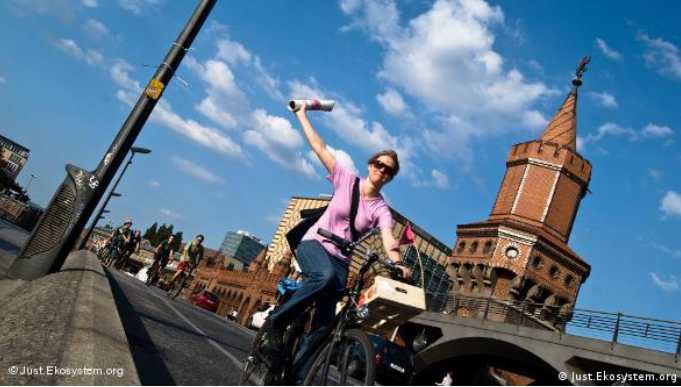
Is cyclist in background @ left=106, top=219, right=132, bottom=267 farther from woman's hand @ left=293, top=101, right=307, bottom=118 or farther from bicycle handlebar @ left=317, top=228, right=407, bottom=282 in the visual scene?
bicycle handlebar @ left=317, top=228, right=407, bottom=282

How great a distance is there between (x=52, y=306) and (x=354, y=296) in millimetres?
2324

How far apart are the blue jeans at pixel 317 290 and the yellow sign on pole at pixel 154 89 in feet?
14.0

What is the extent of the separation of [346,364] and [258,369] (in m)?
0.87

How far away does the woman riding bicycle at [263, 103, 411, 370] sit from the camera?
3523 mm

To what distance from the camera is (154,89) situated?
6988 millimetres

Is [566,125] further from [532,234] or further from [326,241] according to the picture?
[326,241]

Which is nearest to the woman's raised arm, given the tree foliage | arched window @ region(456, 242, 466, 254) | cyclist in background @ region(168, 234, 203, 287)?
cyclist in background @ region(168, 234, 203, 287)

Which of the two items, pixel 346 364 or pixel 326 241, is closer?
pixel 346 364

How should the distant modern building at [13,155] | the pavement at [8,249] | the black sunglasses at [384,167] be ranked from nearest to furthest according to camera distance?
the black sunglasses at [384,167], the pavement at [8,249], the distant modern building at [13,155]

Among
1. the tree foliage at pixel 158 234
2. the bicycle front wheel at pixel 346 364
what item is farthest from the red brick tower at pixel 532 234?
the tree foliage at pixel 158 234

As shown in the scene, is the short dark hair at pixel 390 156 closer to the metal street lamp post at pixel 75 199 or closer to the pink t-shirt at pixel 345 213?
the pink t-shirt at pixel 345 213

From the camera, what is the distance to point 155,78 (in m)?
7.03

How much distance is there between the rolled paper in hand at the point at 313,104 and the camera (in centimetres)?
390

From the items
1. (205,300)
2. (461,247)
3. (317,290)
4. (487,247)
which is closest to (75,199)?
(317,290)
